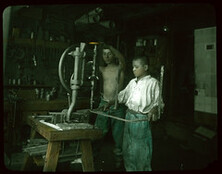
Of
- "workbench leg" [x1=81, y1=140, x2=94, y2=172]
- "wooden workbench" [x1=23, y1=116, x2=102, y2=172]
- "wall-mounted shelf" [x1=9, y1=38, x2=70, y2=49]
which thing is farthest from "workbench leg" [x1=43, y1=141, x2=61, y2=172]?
"wall-mounted shelf" [x1=9, y1=38, x2=70, y2=49]

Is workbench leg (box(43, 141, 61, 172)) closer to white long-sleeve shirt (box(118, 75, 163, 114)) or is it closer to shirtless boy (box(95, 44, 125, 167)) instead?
shirtless boy (box(95, 44, 125, 167))

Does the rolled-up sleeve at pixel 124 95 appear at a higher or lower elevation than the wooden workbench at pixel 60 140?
higher

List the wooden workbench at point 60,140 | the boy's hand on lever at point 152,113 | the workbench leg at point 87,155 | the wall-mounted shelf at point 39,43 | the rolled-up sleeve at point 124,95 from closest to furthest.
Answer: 1. the wooden workbench at point 60,140
2. the workbench leg at point 87,155
3. the boy's hand on lever at point 152,113
4. the rolled-up sleeve at point 124,95
5. the wall-mounted shelf at point 39,43

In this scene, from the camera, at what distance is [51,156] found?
235cm

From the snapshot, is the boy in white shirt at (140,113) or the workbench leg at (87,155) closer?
the workbench leg at (87,155)

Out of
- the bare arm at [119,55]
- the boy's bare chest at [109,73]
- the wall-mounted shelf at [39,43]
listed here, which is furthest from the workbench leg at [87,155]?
the wall-mounted shelf at [39,43]

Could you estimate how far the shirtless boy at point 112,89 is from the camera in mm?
2818

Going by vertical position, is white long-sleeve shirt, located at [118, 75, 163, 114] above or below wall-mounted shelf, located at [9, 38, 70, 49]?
below

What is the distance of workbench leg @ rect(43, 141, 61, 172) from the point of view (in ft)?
7.67

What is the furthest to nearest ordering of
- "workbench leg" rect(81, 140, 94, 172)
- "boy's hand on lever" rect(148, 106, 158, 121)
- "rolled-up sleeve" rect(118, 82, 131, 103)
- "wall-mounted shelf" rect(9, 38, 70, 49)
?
"wall-mounted shelf" rect(9, 38, 70, 49) → "rolled-up sleeve" rect(118, 82, 131, 103) → "boy's hand on lever" rect(148, 106, 158, 121) → "workbench leg" rect(81, 140, 94, 172)

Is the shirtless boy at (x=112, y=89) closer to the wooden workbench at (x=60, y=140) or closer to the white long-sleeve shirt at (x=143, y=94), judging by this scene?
the white long-sleeve shirt at (x=143, y=94)

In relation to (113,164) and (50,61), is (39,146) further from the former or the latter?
(50,61)

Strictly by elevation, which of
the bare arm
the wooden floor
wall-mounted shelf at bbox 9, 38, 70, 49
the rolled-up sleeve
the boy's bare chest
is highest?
wall-mounted shelf at bbox 9, 38, 70, 49

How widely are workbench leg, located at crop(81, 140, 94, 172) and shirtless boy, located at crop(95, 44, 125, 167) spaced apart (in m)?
0.42
